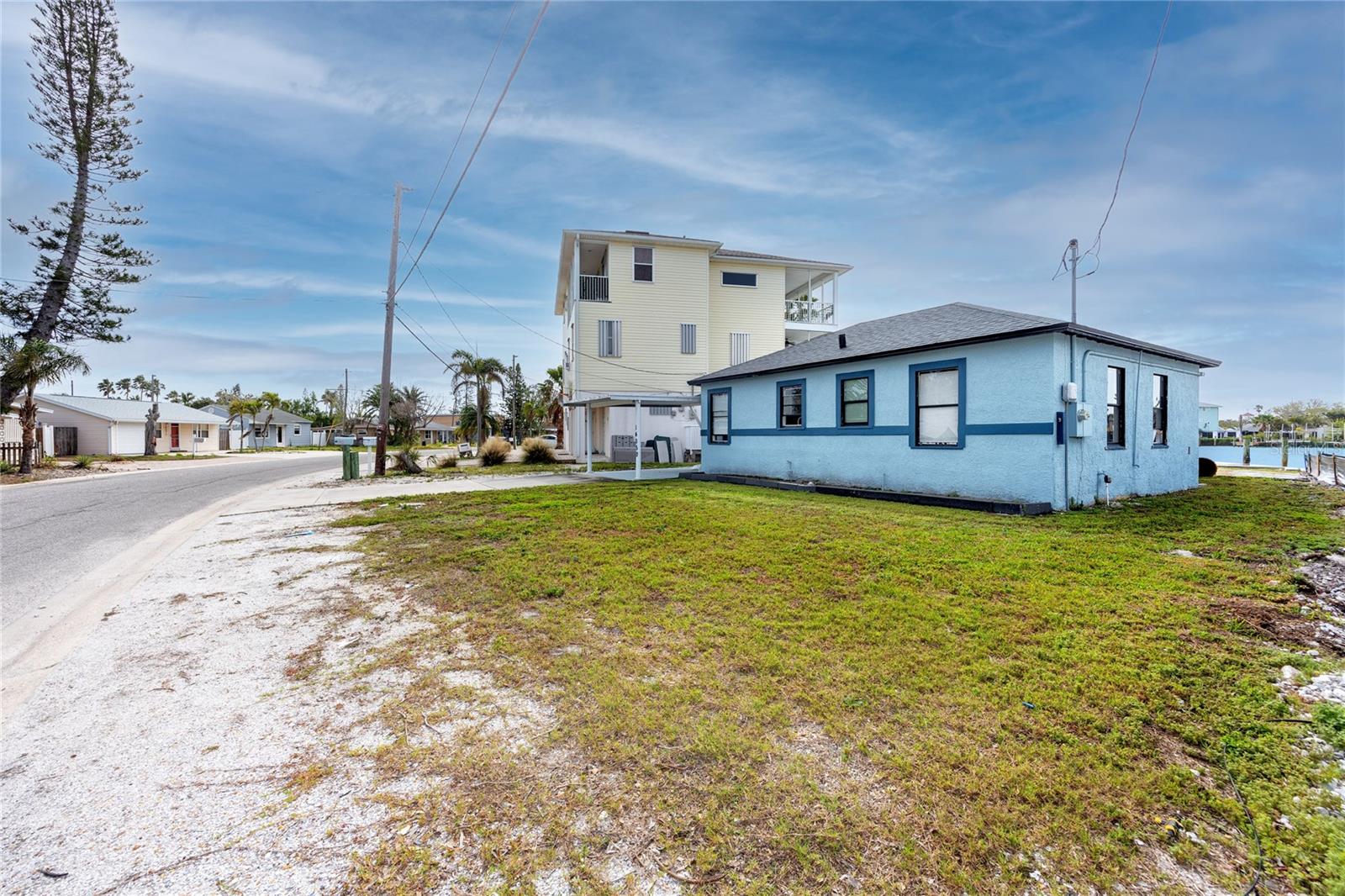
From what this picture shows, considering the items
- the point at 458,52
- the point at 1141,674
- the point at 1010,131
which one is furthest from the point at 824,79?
the point at 1141,674

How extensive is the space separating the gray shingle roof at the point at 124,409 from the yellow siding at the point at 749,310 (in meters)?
39.1

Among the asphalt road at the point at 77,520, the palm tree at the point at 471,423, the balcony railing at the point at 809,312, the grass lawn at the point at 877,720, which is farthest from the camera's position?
the palm tree at the point at 471,423

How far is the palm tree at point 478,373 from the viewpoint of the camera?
34.3m

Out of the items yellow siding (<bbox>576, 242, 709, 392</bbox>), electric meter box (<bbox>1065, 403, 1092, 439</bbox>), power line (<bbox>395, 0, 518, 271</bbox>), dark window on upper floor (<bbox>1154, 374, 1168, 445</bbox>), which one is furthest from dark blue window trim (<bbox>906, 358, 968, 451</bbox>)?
yellow siding (<bbox>576, 242, 709, 392</bbox>)

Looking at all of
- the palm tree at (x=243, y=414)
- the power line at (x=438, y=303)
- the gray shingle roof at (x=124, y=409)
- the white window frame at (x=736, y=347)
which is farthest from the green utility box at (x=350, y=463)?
the palm tree at (x=243, y=414)

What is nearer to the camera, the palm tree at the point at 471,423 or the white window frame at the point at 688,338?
the white window frame at the point at 688,338

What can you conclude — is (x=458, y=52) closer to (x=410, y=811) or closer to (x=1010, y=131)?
(x=410, y=811)

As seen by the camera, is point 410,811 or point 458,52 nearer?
point 410,811

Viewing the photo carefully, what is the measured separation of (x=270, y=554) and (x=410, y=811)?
612cm

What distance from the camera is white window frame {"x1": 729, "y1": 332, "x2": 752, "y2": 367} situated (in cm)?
2514

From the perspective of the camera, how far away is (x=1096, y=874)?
179cm

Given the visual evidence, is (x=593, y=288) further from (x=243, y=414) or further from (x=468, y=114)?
(x=243, y=414)

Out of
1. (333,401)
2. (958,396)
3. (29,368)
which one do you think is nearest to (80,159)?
(29,368)

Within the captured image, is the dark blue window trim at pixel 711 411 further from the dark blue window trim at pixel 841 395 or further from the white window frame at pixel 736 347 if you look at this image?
the white window frame at pixel 736 347
